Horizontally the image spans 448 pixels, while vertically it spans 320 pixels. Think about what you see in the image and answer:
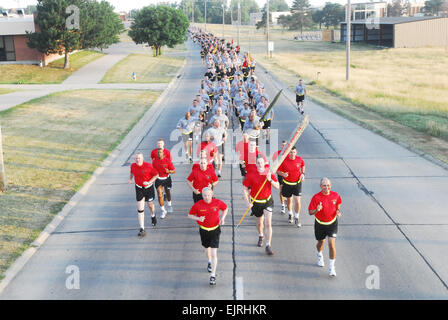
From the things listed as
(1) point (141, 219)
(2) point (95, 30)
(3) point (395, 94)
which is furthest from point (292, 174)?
(2) point (95, 30)

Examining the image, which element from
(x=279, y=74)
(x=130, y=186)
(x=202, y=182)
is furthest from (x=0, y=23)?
(x=202, y=182)

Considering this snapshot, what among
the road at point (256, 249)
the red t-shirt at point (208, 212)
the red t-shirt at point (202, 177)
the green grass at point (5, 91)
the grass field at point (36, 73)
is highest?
the grass field at point (36, 73)

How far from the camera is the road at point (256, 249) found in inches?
312

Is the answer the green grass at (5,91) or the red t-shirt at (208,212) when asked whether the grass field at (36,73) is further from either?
the red t-shirt at (208,212)

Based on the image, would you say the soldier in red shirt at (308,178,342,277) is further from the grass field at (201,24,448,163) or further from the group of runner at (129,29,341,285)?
the grass field at (201,24,448,163)

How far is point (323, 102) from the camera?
91.9 feet

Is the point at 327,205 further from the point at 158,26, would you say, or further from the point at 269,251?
the point at 158,26

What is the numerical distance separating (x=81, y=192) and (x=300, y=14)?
13670 centimetres

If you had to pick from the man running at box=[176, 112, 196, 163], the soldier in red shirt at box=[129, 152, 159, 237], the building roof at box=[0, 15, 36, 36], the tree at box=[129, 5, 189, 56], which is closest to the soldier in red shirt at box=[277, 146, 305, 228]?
the soldier in red shirt at box=[129, 152, 159, 237]

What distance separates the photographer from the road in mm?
7914

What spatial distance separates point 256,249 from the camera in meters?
9.43

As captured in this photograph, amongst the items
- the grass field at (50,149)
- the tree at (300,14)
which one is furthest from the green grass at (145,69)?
the tree at (300,14)

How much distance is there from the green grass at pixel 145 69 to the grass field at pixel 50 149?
10877mm

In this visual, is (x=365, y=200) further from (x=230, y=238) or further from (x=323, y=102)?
(x=323, y=102)
